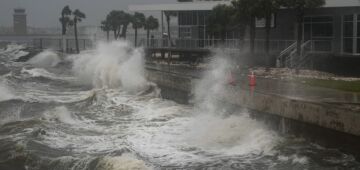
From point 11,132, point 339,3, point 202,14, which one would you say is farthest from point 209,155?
point 202,14

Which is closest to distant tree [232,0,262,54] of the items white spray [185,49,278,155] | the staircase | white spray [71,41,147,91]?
the staircase

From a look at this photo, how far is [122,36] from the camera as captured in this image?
58.5 m

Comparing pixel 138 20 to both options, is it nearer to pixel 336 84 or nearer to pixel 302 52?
pixel 302 52

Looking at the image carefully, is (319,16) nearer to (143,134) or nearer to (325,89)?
(325,89)

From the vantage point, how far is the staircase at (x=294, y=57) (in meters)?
28.4

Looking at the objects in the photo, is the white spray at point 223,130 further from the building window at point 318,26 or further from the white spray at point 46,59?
the white spray at point 46,59

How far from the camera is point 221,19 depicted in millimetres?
35312

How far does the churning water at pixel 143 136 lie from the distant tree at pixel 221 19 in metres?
9.33

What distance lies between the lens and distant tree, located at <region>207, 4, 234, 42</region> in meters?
34.8

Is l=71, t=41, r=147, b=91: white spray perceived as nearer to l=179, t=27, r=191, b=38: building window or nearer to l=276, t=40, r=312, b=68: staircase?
l=179, t=27, r=191, b=38: building window

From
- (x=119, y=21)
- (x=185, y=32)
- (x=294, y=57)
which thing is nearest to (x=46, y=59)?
(x=119, y=21)

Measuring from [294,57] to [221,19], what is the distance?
758cm

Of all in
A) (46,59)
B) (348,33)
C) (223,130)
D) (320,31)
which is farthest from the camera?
(46,59)

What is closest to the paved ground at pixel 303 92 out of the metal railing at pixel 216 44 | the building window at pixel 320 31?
the building window at pixel 320 31
